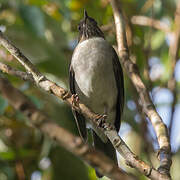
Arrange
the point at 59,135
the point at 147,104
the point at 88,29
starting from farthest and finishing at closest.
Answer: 1. the point at 88,29
2. the point at 147,104
3. the point at 59,135

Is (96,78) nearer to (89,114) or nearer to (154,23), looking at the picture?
(154,23)

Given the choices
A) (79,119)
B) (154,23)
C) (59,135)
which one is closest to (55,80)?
(79,119)

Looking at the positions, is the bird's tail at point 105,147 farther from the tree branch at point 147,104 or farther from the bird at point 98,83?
the tree branch at point 147,104

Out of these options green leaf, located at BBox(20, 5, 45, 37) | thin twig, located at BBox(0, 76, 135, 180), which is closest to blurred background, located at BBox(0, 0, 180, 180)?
green leaf, located at BBox(20, 5, 45, 37)

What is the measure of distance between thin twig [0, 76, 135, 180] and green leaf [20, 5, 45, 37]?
340 cm

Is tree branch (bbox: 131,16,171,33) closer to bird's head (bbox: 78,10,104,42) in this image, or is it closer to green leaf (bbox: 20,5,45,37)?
bird's head (bbox: 78,10,104,42)

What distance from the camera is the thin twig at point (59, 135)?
3.81 feet

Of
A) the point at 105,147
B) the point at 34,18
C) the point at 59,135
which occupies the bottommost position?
the point at 59,135

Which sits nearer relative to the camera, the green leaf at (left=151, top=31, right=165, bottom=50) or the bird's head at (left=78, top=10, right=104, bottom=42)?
the bird's head at (left=78, top=10, right=104, bottom=42)

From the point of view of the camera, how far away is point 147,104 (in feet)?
10.8

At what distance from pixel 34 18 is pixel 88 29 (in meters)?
1.19

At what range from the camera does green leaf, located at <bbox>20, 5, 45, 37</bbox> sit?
179 inches

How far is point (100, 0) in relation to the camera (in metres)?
5.84

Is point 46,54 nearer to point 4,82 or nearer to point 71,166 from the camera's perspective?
point 71,166
